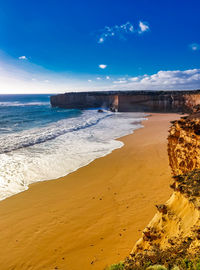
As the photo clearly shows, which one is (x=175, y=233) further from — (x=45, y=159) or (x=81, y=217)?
(x=45, y=159)

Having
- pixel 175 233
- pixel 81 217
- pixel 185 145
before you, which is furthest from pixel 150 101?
pixel 175 233

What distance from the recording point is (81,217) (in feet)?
18.0

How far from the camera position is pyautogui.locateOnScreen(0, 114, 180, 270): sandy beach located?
4.12 meters

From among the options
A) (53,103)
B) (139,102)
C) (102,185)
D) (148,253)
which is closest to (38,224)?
(102,185)

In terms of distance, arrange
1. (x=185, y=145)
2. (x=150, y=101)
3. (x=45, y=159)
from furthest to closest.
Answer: (x=150, y=101) < (x=45, y=159) < (x=185, y=145)

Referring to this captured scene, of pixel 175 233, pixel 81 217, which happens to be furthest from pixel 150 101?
pixel 175 233

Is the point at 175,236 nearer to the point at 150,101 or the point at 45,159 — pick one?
the point at 45,159

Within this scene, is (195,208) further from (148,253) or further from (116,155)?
(116,155)

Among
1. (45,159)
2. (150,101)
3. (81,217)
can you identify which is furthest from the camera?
(150,101)

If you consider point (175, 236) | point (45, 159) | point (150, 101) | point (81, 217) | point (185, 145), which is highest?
point (150, 101)

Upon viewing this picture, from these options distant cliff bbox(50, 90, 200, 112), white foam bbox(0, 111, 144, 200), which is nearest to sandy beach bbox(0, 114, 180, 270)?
white foam bbox(0, 111, 144, 200)

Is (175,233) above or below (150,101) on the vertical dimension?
below

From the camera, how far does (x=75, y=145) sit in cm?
1390

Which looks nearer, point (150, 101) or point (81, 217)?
point (81, 217)
